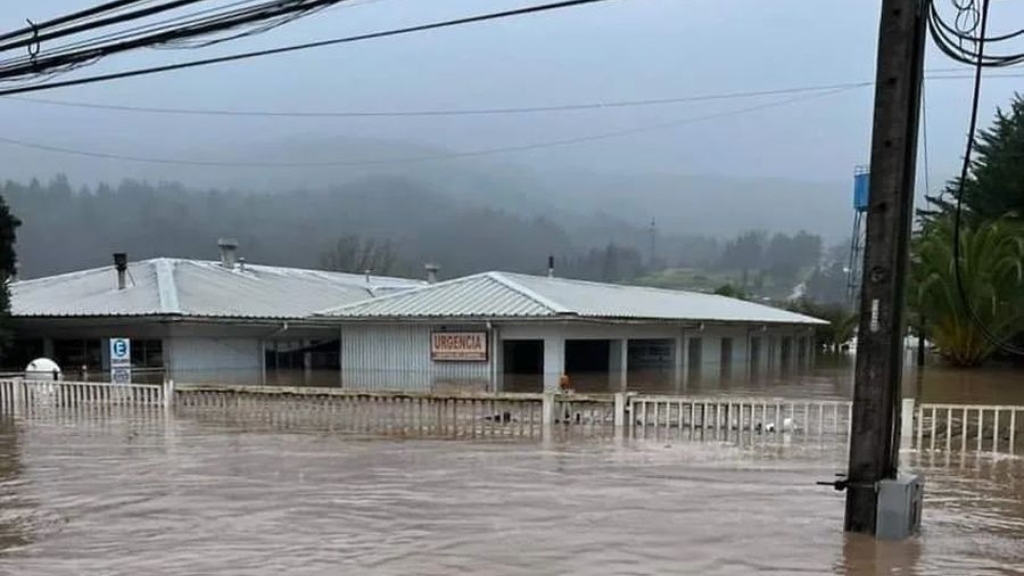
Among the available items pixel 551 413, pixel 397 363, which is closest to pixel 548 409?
pixel 551 413

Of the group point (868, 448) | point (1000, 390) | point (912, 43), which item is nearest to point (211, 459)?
point (868, 448)

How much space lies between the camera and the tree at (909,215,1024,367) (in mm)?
30250

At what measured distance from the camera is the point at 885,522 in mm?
7180

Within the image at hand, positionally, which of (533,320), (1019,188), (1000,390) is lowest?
(1000,390)

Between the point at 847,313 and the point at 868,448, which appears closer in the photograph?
the point at 868,448

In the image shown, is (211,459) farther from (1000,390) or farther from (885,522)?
(1000,390)

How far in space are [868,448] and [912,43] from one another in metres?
3.07

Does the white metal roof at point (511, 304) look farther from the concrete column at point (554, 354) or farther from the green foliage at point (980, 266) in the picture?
the green foliage at point (980, 266)

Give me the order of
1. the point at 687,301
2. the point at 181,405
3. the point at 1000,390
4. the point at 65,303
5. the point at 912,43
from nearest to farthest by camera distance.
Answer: the point at 912,43
the point at 181,405
the point at 1000,390
the point at 65,303
the point at 687,301

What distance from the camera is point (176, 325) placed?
2881cm

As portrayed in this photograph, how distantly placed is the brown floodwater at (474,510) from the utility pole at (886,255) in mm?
584

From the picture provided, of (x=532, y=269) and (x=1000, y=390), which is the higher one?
(x=532, y=269)

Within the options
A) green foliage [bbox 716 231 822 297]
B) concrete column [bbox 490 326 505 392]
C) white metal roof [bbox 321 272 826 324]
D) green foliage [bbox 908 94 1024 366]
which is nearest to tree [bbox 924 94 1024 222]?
green foliage [bbox 908 94 1024 366]

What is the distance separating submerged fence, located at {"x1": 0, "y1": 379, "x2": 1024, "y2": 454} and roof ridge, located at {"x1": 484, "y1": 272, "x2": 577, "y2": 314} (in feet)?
36.3
